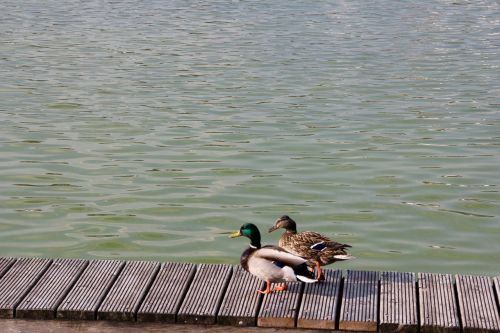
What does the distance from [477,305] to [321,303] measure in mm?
1128

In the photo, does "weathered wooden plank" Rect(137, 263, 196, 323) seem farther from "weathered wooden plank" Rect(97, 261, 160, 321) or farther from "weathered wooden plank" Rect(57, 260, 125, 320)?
"weathered wooden plank" Rect(57, 260, 125, 320)

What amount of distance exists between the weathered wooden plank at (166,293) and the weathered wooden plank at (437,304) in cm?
176

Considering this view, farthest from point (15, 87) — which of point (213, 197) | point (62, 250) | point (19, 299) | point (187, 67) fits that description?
point (19, 299)

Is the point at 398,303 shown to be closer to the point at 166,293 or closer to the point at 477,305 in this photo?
the point at 477,305

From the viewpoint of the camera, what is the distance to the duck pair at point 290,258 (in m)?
8.24

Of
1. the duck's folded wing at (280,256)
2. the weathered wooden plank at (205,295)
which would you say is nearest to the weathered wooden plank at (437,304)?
the duck's folded wing at (280,256)

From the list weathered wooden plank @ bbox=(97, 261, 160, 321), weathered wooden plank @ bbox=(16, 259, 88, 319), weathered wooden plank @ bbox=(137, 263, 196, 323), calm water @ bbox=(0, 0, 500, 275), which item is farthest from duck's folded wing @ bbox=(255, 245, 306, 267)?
calm water @ bbox=(0, 0, 500, 275)

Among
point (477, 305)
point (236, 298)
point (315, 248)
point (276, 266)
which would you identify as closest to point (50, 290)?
point (236, 298)

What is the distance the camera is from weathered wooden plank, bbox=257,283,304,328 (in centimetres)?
784

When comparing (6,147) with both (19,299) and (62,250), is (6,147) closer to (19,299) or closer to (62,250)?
(62,250)

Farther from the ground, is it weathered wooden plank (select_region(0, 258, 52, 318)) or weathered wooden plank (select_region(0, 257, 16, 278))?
weathered wooden plank (select_region(0, 258, 52, 318))

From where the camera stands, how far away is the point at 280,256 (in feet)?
27.5

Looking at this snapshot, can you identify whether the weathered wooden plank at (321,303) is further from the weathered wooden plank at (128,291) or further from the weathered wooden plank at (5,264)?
the weathered wooden plank at (5,264)

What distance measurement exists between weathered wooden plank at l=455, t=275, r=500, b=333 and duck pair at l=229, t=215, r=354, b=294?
1.00 metres
